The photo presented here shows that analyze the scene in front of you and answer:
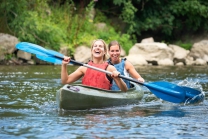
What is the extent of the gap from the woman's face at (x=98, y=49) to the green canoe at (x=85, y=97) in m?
0.47

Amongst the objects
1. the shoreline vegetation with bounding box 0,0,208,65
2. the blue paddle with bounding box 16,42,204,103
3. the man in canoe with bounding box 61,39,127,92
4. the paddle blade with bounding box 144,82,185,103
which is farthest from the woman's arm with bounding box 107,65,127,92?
the shoreline vegetation with bounding box 0,0,208,65

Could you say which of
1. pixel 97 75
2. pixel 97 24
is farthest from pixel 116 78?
pixel 97 24

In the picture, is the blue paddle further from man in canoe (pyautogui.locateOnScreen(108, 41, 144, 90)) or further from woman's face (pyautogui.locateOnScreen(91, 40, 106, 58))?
woman's face (pyautogui.locateOnScreen(91, 40, 106, 58))

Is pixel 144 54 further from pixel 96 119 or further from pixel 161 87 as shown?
pixel 96 119

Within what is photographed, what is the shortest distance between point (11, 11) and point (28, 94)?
7694mm

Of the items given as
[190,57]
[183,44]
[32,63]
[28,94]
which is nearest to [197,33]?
[183,44]

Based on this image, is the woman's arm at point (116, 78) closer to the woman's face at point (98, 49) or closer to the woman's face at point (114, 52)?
the woman's face at point (98, 49)

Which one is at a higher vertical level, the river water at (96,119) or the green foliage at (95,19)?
the green foliage at (95,19)

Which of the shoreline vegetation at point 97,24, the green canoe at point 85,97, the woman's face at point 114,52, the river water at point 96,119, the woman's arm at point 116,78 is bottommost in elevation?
the river water at point 96,119

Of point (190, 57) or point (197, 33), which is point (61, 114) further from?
point (197, 33)

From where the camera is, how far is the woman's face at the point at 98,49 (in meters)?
7.21

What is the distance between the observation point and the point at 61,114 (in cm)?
673

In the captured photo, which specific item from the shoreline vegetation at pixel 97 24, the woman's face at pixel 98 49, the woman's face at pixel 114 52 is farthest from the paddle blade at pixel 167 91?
the shoreline vegetation at pixel 97 24

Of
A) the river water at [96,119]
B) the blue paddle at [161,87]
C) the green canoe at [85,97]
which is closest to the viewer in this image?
the river water at [96,119]
